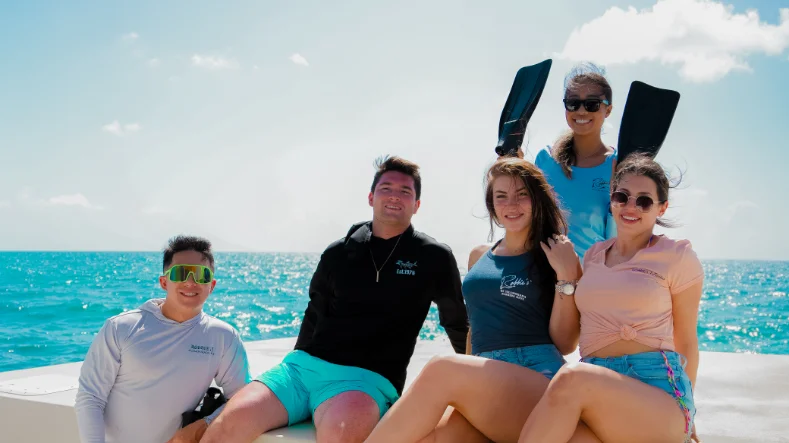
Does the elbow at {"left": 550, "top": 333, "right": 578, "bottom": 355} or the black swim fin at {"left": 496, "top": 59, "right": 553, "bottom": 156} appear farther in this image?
the black swim fin at {"left": 496, "top": 59, "right": 553, "bottom": 156}

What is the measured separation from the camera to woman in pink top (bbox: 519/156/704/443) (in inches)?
86.0

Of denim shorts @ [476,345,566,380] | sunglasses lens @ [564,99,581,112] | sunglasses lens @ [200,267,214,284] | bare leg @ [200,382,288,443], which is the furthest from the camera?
sunglasses lens @ [564,99,581,112]

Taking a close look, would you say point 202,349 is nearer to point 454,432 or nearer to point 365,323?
point 365,323

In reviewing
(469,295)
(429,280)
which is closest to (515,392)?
(469,295)

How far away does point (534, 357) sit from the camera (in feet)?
8.64

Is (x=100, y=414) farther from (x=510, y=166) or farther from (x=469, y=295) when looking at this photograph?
(x=510, y=166)

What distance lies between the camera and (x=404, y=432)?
2422 mm

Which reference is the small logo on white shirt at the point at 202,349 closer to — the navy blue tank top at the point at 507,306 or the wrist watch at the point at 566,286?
the navy blue tank top at the point at 507,306

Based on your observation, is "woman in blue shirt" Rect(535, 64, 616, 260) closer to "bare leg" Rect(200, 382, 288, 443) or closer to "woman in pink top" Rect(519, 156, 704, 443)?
"woman in pink top" Rect(519, 156, 704, 443)

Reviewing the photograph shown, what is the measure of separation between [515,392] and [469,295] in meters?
0.57

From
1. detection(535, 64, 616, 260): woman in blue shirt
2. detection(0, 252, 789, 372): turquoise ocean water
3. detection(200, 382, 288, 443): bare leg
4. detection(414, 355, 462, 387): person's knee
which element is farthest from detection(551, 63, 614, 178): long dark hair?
detection(0, 252, 789, 372): turquoise ocean water

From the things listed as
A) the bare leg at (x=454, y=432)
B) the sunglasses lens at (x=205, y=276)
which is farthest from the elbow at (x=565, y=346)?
the sunglasses lens at (x=205, y=276)

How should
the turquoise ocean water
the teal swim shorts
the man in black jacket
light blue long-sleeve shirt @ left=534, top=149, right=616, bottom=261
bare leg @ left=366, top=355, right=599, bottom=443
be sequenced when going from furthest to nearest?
the turquoise ocean water < light blue long-sleeve shirt @ left=534, top=149, right=616, bottom=261 < the teal swim shorts < the man in black jacket < bare leg @ left=366, top=355, right=599, bottom=443

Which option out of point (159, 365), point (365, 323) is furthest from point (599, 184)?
point (159, 365)
